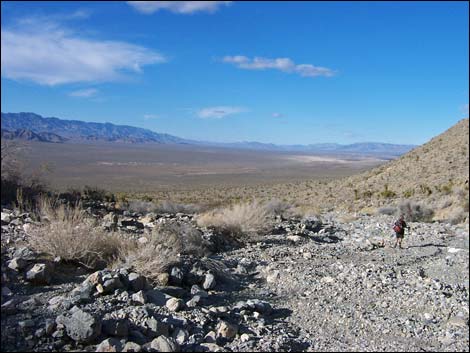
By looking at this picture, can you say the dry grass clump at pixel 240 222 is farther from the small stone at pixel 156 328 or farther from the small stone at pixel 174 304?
the small stone at pixel 156 328

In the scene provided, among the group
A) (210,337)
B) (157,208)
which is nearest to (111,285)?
(210,337)

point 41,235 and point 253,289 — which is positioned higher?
point 41,235

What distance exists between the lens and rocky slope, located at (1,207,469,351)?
5.45 metres

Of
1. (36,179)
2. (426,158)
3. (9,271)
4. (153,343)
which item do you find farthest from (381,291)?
(426,158)

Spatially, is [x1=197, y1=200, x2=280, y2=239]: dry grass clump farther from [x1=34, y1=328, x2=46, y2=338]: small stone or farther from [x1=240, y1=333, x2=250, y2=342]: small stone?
[x1=34, y1=328, x2=46, y2=338]: small stone

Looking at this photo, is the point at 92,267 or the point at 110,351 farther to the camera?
the point at 92,267

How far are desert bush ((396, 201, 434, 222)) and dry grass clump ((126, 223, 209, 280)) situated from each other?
41.5 feet

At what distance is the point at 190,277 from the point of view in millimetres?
8172

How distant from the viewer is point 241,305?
6.92 m

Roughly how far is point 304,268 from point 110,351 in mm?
5574

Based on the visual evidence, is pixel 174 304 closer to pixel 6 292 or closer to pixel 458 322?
pixel 6 292

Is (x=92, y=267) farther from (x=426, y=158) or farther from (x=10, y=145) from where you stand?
(x=426, y=158)

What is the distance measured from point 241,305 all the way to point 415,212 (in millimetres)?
16778

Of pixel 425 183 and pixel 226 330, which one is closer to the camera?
pixel 226 330
